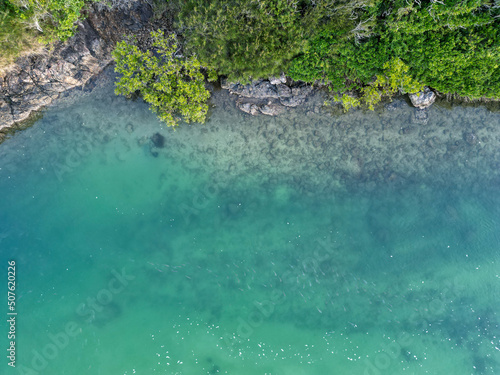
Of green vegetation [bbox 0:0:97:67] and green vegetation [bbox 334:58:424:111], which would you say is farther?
green vegetation [bbox 334:58:424:111]

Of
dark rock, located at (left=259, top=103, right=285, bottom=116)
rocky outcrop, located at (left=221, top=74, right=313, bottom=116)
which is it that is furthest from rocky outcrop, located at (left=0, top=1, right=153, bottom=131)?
dark rock, located at (left=259, top=103, right=285, bottom=116)

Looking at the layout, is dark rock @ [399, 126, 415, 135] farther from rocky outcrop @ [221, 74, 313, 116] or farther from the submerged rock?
the submerged rock

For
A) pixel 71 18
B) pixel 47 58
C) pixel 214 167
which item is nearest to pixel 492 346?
pixel 214 167

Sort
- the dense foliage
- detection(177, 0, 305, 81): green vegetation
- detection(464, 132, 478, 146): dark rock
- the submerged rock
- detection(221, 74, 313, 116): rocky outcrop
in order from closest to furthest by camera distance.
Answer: the dense foliage → detection(177, 0, 305, 81): green vegetation → detection(221, 74, 313, 116): rocky outcrop → the submerged rock → detection(464, 132, 478, 146): dark rock

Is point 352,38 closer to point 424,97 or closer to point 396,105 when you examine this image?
point 396,105

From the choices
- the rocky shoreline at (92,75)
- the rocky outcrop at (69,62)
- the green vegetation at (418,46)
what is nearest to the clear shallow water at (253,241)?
the rocky shoreline at (92,75)

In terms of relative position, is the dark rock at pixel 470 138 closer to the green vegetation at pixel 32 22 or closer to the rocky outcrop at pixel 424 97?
the rocky outcrop at pixel 424 97

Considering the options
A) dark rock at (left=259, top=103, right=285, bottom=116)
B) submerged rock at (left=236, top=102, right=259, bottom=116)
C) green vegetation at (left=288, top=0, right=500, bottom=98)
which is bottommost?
dark rock at (left=259, top=103, right=285, bottom=116)
